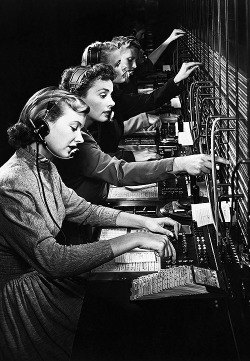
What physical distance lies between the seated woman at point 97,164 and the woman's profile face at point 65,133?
87 cm

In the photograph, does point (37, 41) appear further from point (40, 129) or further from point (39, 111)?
point (40, 129)

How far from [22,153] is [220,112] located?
1.47m

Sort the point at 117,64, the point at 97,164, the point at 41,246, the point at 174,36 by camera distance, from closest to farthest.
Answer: the point at 41,246, the point at 97,164, the point at 117,64, the point at 174,36

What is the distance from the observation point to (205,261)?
3.49 metres

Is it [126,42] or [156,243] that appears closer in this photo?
[156,243]

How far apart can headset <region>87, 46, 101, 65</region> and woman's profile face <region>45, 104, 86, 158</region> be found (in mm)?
2382

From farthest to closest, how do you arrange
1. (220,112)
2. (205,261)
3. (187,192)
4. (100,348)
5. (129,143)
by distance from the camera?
(129,143)
(187,192)
(220,112)
(205,261)
(100,348)

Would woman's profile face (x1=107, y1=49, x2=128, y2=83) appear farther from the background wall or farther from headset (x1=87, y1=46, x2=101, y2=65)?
the background wall

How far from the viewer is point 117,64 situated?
20.2ft

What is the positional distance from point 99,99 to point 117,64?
1383mm

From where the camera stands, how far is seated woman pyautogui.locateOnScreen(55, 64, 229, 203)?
14.9 feet

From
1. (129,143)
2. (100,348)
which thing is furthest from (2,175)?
(129,143)

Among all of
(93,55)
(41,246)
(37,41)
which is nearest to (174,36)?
(37,41)

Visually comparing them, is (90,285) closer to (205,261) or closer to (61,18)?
(205,261)
